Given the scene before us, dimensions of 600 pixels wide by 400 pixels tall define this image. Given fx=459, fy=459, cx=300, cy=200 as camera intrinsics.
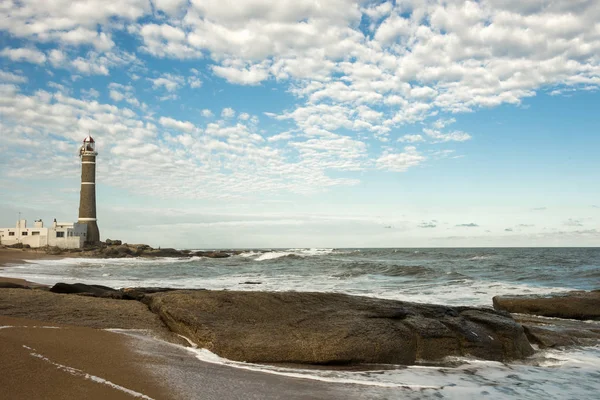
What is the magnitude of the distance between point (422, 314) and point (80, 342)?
5.18m

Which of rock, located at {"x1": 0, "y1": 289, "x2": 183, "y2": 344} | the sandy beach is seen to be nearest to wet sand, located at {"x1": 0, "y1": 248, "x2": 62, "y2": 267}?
rock, located at {"x1": 0, "y1": 289, "x2": 183, "y2": 344}

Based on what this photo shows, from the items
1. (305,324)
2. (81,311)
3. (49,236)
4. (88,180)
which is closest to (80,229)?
(49,236)

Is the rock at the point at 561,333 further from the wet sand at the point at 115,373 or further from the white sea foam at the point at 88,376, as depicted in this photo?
the white sea foam at the point at 88,376

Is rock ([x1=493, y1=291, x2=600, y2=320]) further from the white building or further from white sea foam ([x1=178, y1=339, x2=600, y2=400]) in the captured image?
the white building

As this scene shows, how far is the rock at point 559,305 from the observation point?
38.7 ft

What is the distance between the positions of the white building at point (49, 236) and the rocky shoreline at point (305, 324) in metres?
54.1

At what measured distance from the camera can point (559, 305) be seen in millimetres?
12016

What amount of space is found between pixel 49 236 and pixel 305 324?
5917 cm

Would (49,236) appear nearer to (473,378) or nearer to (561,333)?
(561,333)

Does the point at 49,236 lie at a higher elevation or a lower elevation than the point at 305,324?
higher

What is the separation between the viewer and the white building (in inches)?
2226

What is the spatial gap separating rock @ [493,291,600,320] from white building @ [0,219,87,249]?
5510 cm

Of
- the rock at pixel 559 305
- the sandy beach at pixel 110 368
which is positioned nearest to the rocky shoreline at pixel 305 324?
the sandy beach at pixel 110 368

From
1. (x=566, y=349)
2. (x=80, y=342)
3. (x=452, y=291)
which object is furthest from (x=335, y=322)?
(x=452, y=291)
